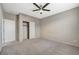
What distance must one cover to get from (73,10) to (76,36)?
1808 millimetres

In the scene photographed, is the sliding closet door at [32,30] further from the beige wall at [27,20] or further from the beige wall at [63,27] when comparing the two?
the beige wall at [63,27]

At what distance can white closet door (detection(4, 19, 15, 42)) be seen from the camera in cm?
447

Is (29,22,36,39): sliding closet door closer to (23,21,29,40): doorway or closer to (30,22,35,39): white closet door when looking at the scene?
(30,22,35,39): white closet door

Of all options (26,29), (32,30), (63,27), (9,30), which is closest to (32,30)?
(32,30)

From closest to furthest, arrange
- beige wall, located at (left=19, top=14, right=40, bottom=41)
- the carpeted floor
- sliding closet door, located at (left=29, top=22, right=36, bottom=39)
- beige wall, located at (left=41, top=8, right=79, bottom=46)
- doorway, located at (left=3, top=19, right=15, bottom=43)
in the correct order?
1. the carpeted floor
2. beige wall, located at (left=41, top=8, right=79, bottom=46)
3. doorway, located at (left=3, top=19, right=15, bottom=43)
4. beige wall, located at (left=19, top=14, right=40, bottom=41)
5. sliding closet door, located at (left=29, top=22, right=36, bottom=39)

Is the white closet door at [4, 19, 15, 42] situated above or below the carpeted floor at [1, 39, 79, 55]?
above

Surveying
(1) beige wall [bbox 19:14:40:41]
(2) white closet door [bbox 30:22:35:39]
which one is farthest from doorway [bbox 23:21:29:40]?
(1) beige wall [bbox 19:14:40:41]

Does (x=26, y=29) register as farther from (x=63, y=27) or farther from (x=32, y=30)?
(x=63, y=27)

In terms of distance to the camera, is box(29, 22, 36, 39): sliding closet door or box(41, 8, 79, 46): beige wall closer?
box(41, 8, 79, 46): beige wall

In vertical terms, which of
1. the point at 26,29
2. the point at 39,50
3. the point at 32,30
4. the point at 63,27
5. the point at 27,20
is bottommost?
the point at 39,50

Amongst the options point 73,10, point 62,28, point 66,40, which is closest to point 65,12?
point 73,10

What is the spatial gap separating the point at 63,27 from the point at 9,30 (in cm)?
427

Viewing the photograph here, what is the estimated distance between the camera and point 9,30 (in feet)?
15.6

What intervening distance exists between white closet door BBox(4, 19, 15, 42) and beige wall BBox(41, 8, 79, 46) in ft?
10.2
